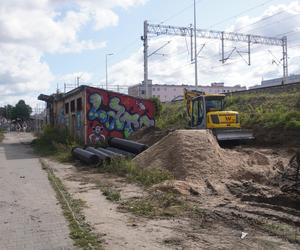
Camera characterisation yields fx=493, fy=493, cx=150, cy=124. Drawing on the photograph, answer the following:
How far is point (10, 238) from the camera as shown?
822 centimetres

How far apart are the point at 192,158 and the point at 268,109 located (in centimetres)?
1540

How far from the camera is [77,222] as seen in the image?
927cm

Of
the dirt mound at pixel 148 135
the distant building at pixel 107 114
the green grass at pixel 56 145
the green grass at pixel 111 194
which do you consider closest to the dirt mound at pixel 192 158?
the green grass at pixel 111 194

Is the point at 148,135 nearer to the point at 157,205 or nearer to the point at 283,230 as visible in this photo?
the point at 157,205

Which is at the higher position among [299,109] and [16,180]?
[299,109]

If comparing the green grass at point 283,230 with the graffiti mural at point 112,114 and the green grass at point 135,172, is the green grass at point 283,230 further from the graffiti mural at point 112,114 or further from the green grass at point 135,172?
the graffiti mural at point 112,114

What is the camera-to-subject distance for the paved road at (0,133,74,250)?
790 cm

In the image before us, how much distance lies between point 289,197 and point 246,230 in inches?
106

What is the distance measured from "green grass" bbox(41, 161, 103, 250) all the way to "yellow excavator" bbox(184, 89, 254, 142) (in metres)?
10.3

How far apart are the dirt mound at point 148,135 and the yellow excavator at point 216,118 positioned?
8.13 feet

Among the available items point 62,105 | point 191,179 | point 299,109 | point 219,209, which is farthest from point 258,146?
point 62,105

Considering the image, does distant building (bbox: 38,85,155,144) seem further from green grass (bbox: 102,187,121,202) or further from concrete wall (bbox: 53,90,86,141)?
green grass (bbox: 102,187,121,202)

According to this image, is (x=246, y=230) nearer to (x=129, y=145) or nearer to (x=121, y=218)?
(x=121, y=218)

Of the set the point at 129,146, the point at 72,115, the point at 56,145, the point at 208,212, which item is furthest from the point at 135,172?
the point at 72,115
